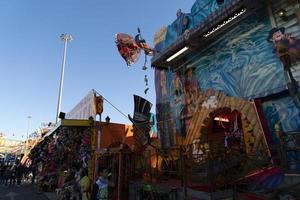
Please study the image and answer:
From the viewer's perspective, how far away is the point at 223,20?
10.7 meters

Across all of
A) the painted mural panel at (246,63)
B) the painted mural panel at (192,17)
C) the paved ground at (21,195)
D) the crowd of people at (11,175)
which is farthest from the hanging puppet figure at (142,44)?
the crowd of people at (11,175)

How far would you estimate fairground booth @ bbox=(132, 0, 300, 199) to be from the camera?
7.56 metres

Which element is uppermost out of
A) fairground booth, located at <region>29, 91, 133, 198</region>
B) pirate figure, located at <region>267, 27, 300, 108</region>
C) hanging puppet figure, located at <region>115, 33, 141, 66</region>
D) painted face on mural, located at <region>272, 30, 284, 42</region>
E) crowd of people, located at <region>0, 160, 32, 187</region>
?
hanging puppet figure, located at <region>115, 33, 141, 66</region>

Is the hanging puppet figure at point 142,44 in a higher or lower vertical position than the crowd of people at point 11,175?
higher

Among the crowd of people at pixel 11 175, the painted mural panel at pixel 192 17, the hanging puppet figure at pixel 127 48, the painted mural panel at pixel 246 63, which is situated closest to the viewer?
the painted mural panel at pixel 246 63

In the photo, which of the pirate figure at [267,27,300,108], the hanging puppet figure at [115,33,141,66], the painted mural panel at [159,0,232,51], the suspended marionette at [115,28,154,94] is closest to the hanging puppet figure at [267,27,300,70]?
the pirate figure at [267,27,300,108]

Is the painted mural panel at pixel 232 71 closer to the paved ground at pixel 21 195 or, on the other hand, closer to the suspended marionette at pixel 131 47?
the suspended marionette at pixel 131 47

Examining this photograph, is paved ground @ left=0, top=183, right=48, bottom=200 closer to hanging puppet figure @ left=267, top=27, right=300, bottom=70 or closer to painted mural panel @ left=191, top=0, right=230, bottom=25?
painted mural panel @ left=191, top=0, right=230, bottom=25

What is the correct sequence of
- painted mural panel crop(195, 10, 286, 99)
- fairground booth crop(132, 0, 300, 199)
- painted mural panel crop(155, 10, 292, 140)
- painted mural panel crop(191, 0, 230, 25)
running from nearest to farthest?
fairground booth crop(132, 0, 300, 199) → painted mural panel crop(195, 10, 286, 99) → painted mural panel crop(155, 10, 292, 140) → painted mural panel crop(191, 0, 230, 25)

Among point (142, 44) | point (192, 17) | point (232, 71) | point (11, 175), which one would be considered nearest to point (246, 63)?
point (232, 71)

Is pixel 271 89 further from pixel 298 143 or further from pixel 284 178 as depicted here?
pixel 284 178

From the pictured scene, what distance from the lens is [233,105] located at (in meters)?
10.5

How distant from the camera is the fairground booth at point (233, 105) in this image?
7562mm

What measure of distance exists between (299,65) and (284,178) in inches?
160
